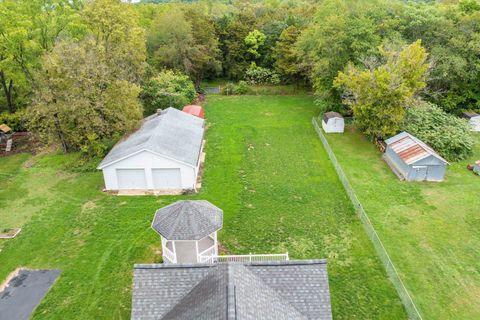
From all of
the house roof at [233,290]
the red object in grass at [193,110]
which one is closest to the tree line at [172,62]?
the red object in grass at [193,110]

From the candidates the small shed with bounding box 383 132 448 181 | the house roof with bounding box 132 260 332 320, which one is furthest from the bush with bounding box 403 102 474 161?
the house roof with bounding box 132 260 332 320

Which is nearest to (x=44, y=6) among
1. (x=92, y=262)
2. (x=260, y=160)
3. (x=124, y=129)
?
(x=124, y=129)

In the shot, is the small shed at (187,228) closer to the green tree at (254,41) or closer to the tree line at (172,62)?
the tree line at (172,62)

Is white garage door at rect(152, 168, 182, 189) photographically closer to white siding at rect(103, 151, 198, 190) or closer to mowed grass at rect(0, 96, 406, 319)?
white siding at rect(103, 151, 198, 190)

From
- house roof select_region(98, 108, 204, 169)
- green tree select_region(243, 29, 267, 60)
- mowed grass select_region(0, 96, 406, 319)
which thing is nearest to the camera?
mowed grass select_region(0, 96, 406, 319)

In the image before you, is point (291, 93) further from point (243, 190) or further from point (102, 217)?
point (102, 217)

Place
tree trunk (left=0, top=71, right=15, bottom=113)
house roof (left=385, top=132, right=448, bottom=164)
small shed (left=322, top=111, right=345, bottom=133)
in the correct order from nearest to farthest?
house roof (left=385, top=132, right=448, bottom=164)
small shed (left=322, top=111, right=345, bottom=133)
tree trunk (left=0, top=71, right=15, bottom=113)

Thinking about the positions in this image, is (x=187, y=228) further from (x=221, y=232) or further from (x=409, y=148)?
(x=409, y=148)
